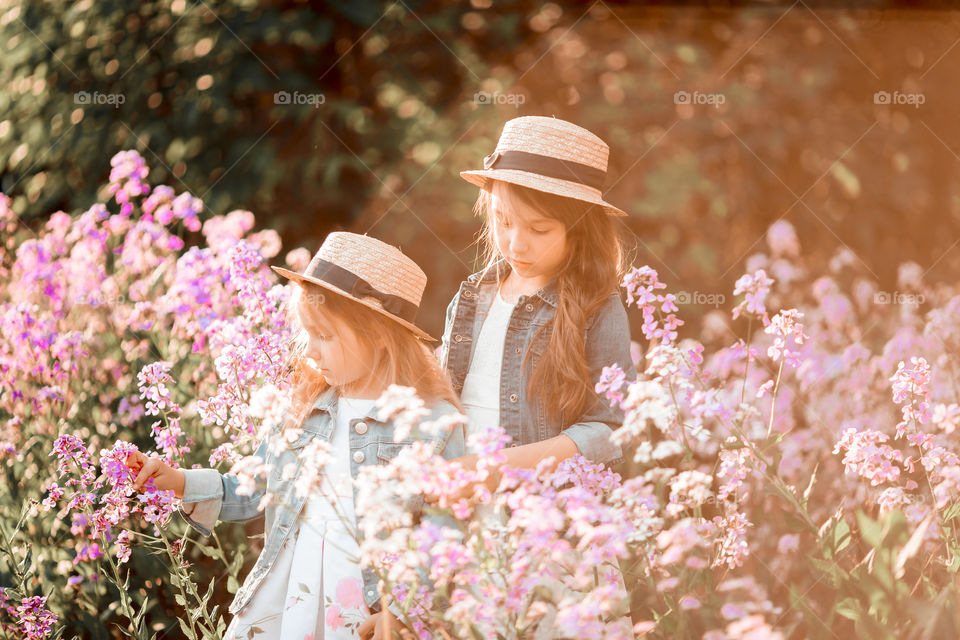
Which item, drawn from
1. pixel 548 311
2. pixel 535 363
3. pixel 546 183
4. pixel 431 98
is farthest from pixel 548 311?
pixel 431 98

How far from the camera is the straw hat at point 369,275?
191 centimetres

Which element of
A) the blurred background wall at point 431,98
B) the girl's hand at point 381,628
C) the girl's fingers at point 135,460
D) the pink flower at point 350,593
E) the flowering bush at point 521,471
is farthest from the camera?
the blurred background wall at point 431,98

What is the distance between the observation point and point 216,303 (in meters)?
2.74

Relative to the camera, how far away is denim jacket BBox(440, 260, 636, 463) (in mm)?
1923

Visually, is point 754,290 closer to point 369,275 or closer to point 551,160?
point 551,160

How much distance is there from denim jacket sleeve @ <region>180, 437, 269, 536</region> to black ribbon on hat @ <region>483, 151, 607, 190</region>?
0.73 m

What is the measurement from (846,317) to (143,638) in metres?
2.76

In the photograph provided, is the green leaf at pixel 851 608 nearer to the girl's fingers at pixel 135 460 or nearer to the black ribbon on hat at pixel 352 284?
the black ribbon on hat at pixel 352 284

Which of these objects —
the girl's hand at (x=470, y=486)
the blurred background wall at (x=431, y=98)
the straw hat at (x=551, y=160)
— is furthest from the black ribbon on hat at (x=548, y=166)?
the blurred background wall at (x=431, y=98)

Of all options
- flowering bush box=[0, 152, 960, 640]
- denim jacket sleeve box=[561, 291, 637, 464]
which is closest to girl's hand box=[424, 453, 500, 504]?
flowering bush box=[0, 152, 960, 640]

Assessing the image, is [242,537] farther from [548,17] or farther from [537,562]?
[548,17]

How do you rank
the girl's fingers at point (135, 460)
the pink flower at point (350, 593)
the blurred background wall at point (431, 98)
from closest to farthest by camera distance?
1. the pink flower at point (350, 593)
2. the girl's fingers at point (135, 460)
3. the blurred background wall at point (431, 98)

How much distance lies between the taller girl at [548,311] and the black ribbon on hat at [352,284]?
0.72 ft

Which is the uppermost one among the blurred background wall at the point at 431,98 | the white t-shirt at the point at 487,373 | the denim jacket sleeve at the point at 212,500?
the blurred background wall at the point at 431,98
